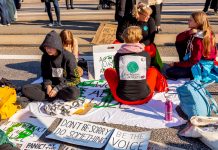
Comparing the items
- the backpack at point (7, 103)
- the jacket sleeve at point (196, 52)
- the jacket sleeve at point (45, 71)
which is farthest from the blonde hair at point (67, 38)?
the jacket sleeve at point (196, 52)

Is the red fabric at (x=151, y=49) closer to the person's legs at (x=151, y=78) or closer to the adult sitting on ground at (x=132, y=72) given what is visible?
the person's legs at (x=151, y=78)

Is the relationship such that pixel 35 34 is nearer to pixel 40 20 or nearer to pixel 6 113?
pixel 40 20

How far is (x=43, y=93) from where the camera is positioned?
15.7 ft

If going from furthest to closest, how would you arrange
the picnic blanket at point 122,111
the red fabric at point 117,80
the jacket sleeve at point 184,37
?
the jacket sleeve at point 184,37 < the red fabric at point 117,80 < the picnic blanket at point 122,111

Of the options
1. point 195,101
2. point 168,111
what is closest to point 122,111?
→ point 168,111

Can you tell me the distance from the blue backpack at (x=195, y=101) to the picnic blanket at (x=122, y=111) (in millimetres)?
157

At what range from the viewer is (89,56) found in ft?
22.7

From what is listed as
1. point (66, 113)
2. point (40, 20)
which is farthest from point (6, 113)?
point (40, 20)

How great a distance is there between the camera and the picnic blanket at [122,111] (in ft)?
13.4

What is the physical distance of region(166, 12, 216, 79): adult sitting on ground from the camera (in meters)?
5.19

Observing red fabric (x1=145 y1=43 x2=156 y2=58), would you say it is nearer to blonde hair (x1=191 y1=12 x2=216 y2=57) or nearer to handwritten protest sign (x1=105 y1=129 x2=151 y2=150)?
blonde hair (x1=191 y1=12 x2=216 y2=57)

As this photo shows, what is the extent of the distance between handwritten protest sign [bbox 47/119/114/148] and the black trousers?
0.58m

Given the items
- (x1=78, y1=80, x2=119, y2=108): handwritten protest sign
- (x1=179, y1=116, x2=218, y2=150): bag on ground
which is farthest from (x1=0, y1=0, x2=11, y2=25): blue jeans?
(x1=179, y1=116, x2=218, y2=150): bag on ground

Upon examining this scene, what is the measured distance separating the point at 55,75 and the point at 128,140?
5.59ft
